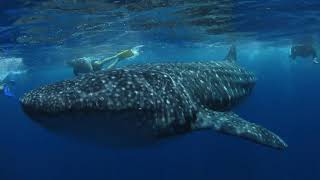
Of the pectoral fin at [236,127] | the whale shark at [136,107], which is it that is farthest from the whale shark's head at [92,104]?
the pectoral fin at [236,127]

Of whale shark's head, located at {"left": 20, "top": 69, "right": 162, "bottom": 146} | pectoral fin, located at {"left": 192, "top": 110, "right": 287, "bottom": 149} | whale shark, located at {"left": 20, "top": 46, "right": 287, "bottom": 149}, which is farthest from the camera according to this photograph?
pectoral fin, located at {"left": 192, "top": 110, "right": 287, "bottom": 149}

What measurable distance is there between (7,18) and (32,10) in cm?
175

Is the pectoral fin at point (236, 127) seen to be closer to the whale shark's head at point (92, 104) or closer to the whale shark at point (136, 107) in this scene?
the whale shark at point (136, 107)

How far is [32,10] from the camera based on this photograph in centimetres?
1753

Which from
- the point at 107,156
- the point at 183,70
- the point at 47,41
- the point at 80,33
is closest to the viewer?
the point at 183,70

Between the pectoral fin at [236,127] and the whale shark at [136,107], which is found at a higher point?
the whale shark at [136,107]

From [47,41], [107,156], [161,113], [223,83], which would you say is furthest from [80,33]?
[107,156]

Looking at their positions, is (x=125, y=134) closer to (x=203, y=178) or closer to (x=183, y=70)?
(x=183, y=70)

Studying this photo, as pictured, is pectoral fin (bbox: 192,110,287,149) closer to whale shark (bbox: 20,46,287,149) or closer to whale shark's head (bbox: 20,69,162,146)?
whale shark (bbox: 20,46,287,149)

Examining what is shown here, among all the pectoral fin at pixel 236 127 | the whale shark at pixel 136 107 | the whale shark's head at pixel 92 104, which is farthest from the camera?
the pectoral fin at pixel 236 127

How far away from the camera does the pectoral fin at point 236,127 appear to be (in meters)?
8.34

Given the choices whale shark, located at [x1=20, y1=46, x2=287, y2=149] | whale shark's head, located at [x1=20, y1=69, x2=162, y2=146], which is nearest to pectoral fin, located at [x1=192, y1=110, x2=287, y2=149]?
whale shark, located at [x1=20, y1=46, x2=287, y2=149]

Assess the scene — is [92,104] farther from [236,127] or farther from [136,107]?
[236,127]

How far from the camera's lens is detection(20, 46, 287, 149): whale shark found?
23.0 feet
